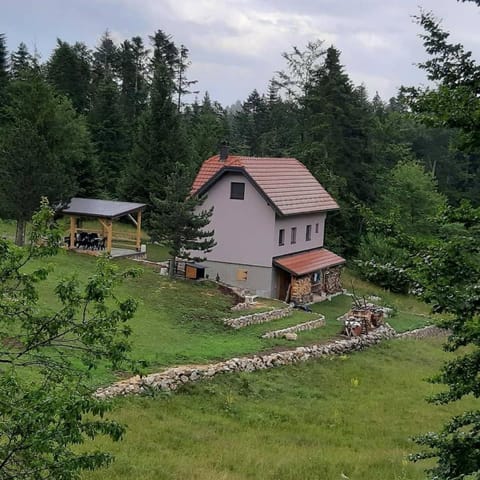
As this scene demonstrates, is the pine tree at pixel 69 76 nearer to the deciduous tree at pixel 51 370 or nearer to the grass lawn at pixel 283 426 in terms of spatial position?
the grass lawn at pixel 283 426

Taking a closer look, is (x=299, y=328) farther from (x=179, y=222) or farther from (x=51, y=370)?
(x=51, y=370)

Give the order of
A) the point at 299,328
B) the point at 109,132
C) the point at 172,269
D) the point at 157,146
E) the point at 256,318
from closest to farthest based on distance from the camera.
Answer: the point at 299,328
the point at 256,318
the point at 172,269
the point at 157,146
the point at 109,132

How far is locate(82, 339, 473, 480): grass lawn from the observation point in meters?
12.0

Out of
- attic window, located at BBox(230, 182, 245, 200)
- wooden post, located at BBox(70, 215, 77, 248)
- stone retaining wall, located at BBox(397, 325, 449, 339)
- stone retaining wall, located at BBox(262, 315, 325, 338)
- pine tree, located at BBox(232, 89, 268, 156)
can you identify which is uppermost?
pine tree, located at BBox(232, 89, 268, 156)

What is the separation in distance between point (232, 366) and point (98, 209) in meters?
17.3

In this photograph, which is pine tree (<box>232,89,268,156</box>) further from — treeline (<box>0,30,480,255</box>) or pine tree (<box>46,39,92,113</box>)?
pine tree (<box>46,39,92,113</box>)

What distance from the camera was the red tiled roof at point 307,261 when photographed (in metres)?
32.8

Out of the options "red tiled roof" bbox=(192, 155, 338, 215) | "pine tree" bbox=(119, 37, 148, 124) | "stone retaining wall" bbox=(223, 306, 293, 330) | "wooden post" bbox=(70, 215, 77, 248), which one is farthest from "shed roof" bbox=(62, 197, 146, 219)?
"pine tree" bbox=(119, 37, 148, 124)

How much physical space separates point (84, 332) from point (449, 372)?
170 inches

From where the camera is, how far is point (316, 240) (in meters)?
39.0

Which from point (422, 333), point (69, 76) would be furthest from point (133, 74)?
point (422, 333)

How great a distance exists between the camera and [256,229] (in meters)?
33.1

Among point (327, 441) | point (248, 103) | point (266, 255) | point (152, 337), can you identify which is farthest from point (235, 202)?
point (248, 103)

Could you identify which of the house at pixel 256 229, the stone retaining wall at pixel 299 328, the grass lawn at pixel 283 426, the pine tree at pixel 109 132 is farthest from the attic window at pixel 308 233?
the pine tree at pixel 109 132
